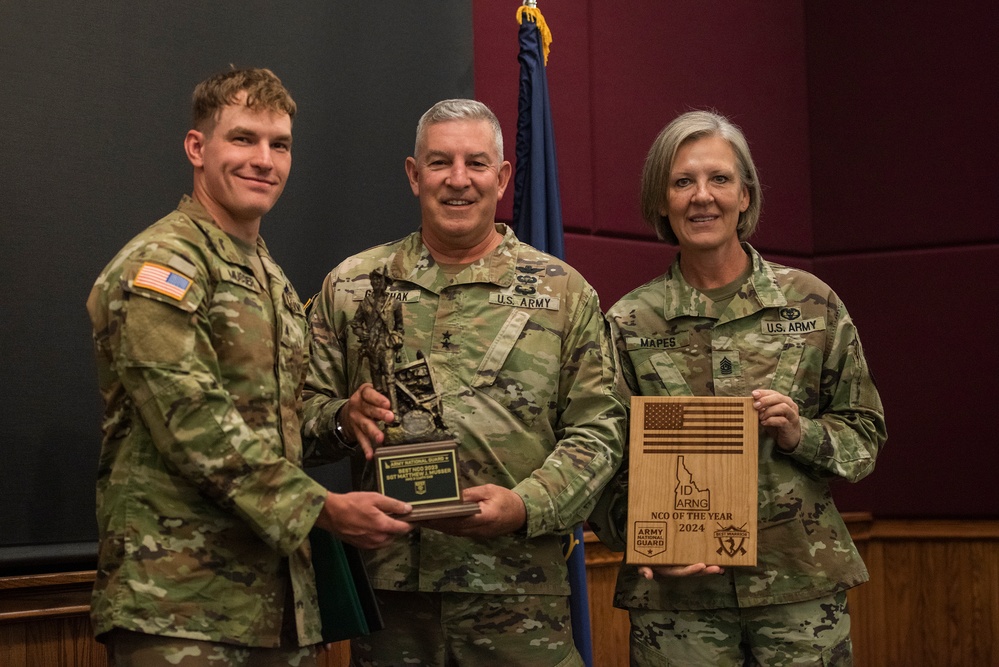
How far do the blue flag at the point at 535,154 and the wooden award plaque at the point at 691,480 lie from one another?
117 cm

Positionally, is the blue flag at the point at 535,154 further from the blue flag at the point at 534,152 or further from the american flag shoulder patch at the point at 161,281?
the american flag shoulder patch at the point at 161,281

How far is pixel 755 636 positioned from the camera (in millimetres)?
2191

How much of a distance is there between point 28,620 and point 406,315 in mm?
1145

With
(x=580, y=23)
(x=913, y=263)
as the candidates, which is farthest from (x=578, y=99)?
(x=913, y=263)

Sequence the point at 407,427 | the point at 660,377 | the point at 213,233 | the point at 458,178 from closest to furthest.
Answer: the point at 213,233 < the point at 407,427 < the point at 458,178 < the point at 660,377

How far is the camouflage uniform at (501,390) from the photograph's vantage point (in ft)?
6.93

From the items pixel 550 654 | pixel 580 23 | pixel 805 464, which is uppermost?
pixel 580 23

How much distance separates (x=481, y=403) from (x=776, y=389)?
619mm

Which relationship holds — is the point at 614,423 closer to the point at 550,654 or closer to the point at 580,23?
the point at 550,654

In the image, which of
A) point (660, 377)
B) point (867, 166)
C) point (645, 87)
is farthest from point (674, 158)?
point (867, 166)

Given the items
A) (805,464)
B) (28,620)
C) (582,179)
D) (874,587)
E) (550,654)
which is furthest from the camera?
(874,587)

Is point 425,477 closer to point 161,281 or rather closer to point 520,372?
point 520,372

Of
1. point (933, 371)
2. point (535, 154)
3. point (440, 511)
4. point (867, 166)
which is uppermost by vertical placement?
point (867, 166)

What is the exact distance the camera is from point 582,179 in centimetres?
397
